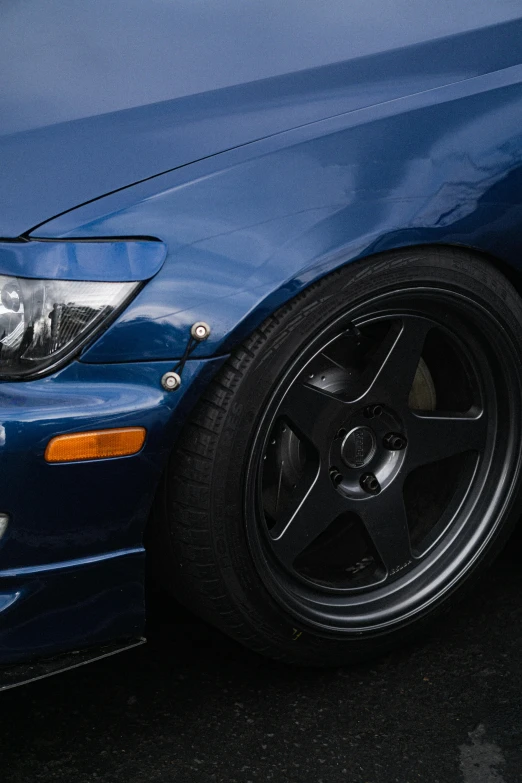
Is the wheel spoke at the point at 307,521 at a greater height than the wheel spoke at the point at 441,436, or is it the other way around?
the wheel spoke at the point at 441,436

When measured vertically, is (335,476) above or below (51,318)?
below

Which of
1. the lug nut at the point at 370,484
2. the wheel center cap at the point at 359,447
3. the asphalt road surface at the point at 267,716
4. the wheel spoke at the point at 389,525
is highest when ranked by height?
the wheel center cap at the point at 359,447

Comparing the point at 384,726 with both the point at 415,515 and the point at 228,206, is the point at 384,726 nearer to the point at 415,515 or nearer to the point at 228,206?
the point at 415,515

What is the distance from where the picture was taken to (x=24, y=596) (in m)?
1.81

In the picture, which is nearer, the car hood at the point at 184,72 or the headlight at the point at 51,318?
the headlight at the point at 51,318

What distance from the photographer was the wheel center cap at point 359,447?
7.13 feet

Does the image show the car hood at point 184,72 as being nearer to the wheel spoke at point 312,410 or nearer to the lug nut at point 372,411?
the wheel spoke at point 312,410

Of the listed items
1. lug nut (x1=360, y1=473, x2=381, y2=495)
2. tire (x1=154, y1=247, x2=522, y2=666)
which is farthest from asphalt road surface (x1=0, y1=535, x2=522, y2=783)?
lug nut (x1=360, y1=473, x2=381, y2=495)

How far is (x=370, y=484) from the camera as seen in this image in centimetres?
222

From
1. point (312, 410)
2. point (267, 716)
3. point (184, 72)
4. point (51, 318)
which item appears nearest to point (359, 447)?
point (312, 410)

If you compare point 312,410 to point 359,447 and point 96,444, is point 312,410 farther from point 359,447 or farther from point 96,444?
point 96,444

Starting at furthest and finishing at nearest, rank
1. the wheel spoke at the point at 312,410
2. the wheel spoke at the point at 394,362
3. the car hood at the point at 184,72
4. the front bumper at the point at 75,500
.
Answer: the wheel spoke at the point at 394,362
the wheel spoke at the point at 312,410
the car hood at the point at 184,72
the front bumper at the point at 75,500

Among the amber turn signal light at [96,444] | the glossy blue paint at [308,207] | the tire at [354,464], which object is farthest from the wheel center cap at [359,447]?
the amber turn signal light at [96,444]

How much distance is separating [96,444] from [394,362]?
716mm
